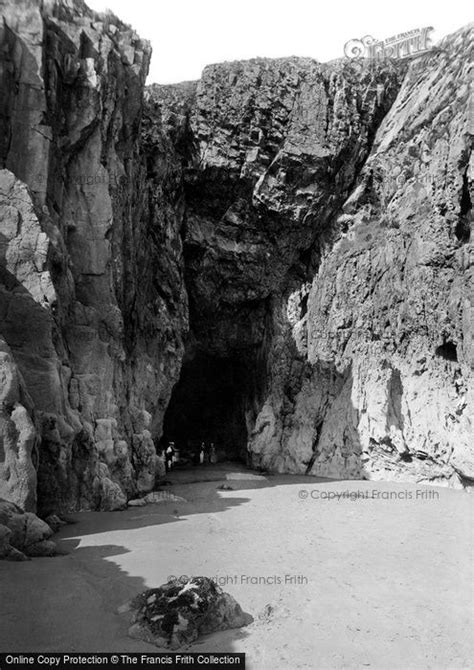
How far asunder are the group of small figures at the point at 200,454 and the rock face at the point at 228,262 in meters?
1.25

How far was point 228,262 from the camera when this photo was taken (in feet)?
118

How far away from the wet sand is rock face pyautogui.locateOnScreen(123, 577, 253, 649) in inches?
6.4

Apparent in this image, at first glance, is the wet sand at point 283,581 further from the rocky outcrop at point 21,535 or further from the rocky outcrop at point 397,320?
the rocky outcrop at point 397,320

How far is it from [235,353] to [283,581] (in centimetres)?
3059

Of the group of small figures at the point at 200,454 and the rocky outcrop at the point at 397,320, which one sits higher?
the rocky outcrop at the point at 397,320

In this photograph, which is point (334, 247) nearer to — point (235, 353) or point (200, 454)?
point (235, 353)

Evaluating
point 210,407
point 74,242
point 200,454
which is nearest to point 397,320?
point 74,242

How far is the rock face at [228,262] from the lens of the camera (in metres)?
17.2

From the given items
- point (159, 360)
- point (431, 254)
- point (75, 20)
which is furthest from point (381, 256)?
point (75, 20)

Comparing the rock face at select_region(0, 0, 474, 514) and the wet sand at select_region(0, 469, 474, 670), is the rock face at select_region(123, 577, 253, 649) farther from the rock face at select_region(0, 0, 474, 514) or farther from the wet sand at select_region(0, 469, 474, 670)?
the rock face at select_region(0, 0, 474, 514)

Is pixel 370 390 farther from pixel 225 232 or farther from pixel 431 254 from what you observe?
pixel 225 232

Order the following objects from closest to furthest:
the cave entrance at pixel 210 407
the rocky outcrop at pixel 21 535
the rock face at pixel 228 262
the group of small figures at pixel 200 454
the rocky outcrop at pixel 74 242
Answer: the rocky outcrop at pixel 21 535 → the rocky outcrop at pixel 74 242 → the rock face at pixel 228 262 → the cave entrance at pixel 210 407 → the group of small figures at pixel 200 454

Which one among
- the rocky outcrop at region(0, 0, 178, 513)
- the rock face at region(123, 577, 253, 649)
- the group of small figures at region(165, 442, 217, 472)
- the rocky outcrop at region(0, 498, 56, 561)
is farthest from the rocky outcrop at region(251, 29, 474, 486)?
the rock face at region(123, 577, 253, 649)

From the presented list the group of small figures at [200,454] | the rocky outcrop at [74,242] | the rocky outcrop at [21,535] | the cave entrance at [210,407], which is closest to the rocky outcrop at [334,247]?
the cave entrance at [210,407]
